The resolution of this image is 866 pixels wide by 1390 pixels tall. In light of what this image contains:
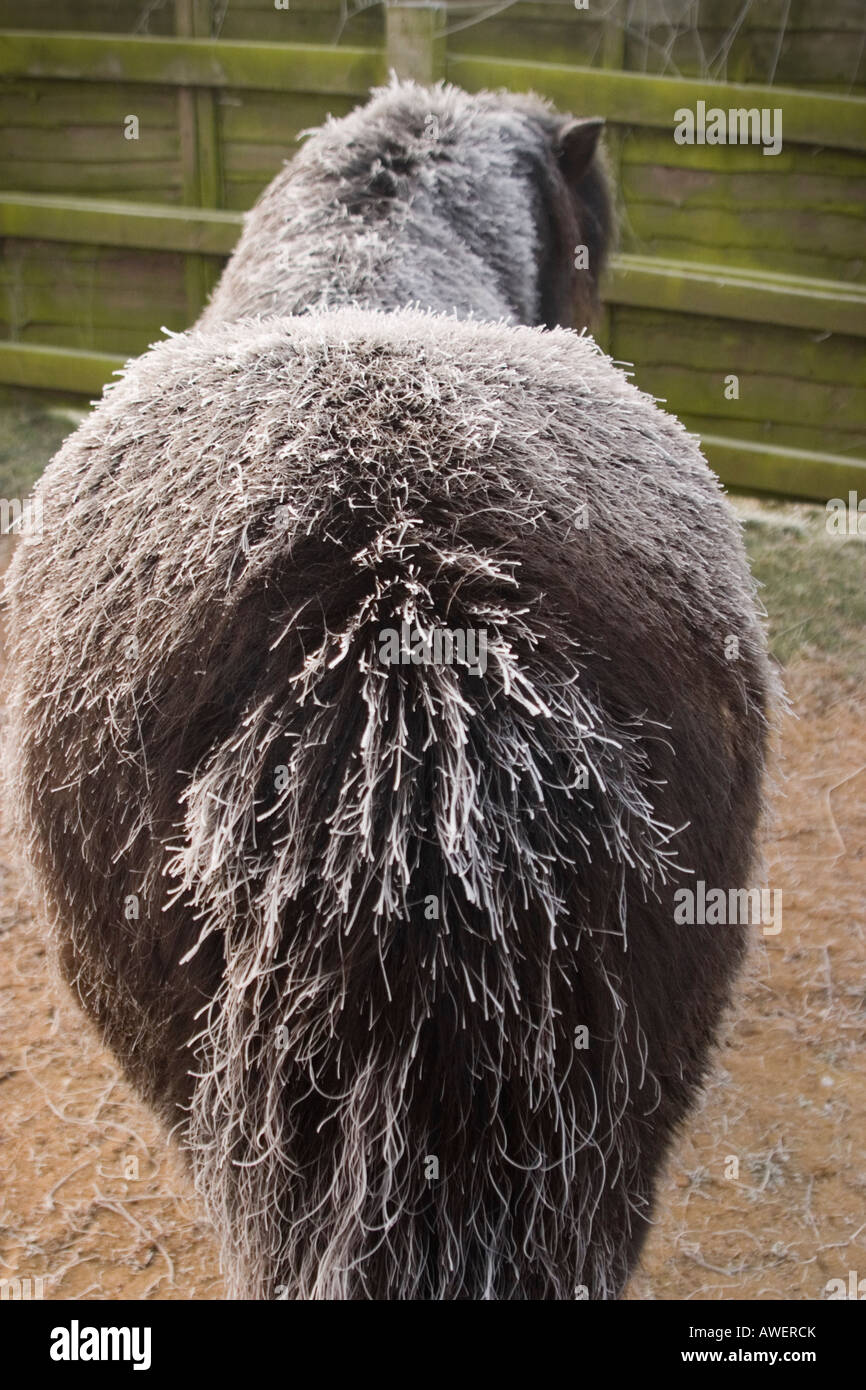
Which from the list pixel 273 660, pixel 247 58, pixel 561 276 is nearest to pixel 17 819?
pixel 273 660

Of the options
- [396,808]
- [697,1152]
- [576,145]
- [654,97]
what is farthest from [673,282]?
[396,808]

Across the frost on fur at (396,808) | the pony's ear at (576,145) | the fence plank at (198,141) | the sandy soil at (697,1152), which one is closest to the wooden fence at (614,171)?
the fence plank at (198,141)

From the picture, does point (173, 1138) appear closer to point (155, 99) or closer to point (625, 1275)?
point (625, 1275)

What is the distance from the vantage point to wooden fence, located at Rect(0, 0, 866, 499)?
3.84 m

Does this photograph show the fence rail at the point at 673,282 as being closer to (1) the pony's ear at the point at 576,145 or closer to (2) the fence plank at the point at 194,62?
(2) the fence plank at the point at 194,62

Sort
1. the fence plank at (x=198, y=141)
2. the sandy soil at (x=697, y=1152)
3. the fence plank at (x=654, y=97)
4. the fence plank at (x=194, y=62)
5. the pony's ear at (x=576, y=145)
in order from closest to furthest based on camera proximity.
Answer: the sandy soil at (x=697, y=1152) < the pony's ear at (x=576, y=145) < the fence plank at (x=654, y=97) < the fence plank at (x=194, y=62) < the fence plank at (x=198, y=141)

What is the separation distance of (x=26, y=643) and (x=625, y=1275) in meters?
0.98

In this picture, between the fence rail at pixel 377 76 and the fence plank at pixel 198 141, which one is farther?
the fence plank at pixel 198 141

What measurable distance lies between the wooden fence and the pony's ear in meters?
0.97

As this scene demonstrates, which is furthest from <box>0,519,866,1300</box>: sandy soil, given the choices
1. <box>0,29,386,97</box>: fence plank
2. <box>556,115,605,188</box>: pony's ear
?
<box>0,29,386,97</box>: fence plank

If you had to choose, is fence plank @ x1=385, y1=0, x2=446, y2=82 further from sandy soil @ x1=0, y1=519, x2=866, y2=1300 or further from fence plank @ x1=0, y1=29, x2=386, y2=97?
sandy soil @ x1=0, y1=519, x2=866, y2=1300

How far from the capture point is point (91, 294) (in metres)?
4.45

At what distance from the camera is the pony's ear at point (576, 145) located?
2650mm

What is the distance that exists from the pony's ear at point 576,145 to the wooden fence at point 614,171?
3.17ft
